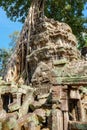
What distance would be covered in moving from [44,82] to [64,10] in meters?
9.30

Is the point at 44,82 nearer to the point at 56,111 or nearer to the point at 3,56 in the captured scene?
the point at 56,111

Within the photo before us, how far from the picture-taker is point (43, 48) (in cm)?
1457

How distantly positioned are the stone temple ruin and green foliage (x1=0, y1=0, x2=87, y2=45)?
8.54 feet

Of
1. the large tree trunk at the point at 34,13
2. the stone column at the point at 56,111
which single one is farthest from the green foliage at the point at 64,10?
the stone column at the point at 56,111

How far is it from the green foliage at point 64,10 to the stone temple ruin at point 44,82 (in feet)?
8.54

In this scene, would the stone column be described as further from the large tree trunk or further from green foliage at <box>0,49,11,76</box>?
green foliage at <box>0,49,11,76</box>

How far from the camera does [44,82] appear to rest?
1307 cm

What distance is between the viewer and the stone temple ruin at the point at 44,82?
30.8ft

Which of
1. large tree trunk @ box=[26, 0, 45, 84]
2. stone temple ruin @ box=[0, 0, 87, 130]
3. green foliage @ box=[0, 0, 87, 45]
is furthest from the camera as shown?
green foliage @ box=[0, 0, 87, 45]

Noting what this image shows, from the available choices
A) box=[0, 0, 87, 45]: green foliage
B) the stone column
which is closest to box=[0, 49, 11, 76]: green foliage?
box=[0, 0, 87, 45]: green foliage

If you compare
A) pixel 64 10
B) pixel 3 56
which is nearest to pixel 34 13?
pixel 64 10

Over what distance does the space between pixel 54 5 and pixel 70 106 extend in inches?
491

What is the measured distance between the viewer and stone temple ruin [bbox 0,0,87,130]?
9383mm

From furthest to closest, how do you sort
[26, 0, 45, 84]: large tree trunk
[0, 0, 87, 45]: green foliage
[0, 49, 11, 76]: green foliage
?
[0, 49, 11, 76]: green foliage → [0, 0, 87, 45]: green foliage → [26, 0, 45, 84]: large tree trunk
